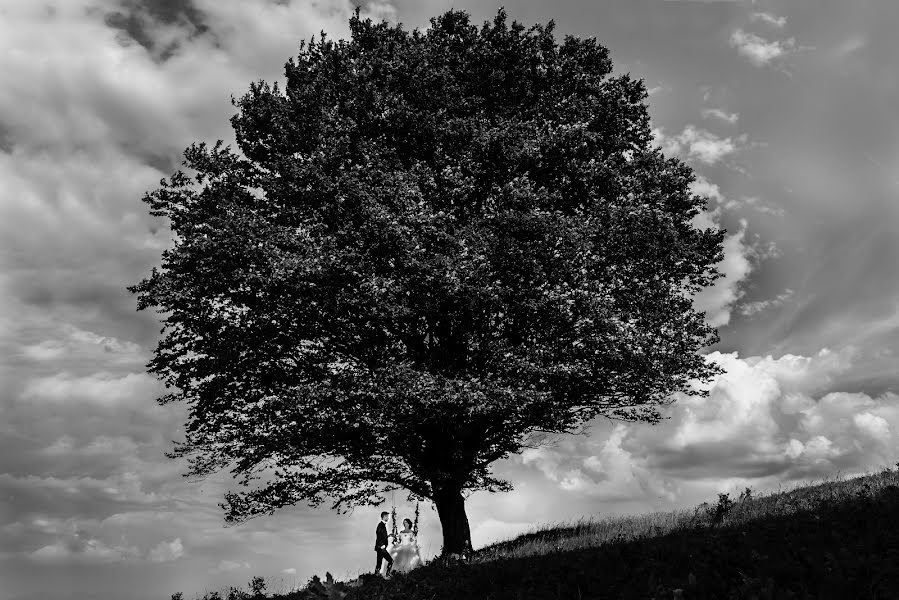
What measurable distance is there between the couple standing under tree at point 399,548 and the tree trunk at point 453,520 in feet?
4.21

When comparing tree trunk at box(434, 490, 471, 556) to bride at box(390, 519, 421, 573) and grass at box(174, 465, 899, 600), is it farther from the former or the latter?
grass at box(174, 465, 899, 600)

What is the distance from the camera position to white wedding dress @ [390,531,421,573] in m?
23.7

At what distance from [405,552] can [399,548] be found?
9.7 inches

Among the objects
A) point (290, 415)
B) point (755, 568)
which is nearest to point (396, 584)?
point (755, 568)

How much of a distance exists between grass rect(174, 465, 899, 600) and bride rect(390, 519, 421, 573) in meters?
8.96

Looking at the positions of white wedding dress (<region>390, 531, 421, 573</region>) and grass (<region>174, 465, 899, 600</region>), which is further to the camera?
white wedding dress (<region>390, 531, 421, 573</region>)

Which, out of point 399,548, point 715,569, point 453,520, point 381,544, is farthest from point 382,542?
point 715,569

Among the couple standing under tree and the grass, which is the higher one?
the couple standing under tree

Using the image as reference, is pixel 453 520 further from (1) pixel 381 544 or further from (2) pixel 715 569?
(2) pixel 715 569

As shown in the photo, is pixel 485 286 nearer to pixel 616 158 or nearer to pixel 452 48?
pixel 616 158

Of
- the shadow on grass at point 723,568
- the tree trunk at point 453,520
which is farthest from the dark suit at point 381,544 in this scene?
the shadow on grass at point 723,568

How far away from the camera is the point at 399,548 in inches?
945

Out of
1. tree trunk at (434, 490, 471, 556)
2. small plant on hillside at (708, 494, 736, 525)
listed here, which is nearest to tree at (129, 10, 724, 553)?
tree trunk at (434, 490, 471, 556)

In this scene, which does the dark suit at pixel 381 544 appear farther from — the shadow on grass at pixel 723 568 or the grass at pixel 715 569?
the shadow on grass at pixel 723 568
